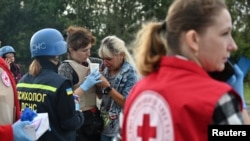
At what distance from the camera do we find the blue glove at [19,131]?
11.6 feet

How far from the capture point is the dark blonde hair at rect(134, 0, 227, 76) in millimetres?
2049

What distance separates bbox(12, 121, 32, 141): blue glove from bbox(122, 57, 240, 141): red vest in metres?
1.49

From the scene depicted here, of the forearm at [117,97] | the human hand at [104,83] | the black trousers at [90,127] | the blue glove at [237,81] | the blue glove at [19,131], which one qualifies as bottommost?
the black trousers at [90,127]

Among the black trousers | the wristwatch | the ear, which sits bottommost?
the black trousers

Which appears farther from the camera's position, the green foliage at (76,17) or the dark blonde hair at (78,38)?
the green foliage at (76,17)

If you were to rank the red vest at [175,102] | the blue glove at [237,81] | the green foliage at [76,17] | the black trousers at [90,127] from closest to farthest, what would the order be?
the red vest at [175,102] → the blue glove at [237,81] → the black trousers at [90,127] → the green foliage at [76,17]

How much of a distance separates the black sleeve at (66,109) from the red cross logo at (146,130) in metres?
2.21

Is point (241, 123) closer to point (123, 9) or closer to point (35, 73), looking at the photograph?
point (35, 73)

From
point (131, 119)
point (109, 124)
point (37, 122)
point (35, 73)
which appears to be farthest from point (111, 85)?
point (131, 119)

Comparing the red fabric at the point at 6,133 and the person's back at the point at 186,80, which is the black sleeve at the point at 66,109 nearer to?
the red fabric at the point at 6,133

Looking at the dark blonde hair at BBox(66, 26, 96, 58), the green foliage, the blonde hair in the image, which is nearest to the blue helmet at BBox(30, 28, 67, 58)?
the dark blonde hair at BBox(66, 26, 96, 58)

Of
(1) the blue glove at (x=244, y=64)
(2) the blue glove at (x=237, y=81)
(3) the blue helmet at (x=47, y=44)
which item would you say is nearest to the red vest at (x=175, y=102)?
(2) the blue glove at (x=237, y=81)

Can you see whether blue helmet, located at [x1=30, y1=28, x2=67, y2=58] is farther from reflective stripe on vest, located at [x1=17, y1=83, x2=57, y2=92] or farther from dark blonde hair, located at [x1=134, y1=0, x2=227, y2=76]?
dark blonde hair, located at [x1=134, y1=0, x2=227, y2=76]

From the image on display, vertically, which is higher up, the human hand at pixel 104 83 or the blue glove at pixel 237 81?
the blue glove at pixel 237 81
